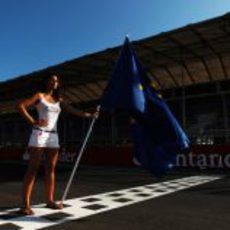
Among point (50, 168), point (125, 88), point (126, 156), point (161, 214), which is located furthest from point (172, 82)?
point (50, 168)

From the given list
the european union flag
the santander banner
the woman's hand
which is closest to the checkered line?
the woman's hand

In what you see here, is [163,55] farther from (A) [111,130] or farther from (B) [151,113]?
(B) [151,113]

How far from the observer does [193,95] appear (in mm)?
25797

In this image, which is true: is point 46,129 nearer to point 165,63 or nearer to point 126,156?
point 126,156

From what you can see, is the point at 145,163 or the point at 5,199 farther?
the point at 5,199

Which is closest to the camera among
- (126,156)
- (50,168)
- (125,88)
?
(50,168)

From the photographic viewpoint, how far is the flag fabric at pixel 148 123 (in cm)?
597

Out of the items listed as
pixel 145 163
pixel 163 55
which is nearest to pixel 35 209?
pixel 145 163

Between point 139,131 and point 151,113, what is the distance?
33 cm

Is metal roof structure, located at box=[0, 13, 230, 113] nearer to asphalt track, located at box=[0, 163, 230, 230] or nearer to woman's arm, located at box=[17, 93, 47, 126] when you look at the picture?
asphalt track, located at box=[0, 163, 230, 230]

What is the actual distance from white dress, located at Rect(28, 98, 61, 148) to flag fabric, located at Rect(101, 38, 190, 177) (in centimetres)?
95

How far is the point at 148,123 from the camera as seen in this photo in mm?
6070

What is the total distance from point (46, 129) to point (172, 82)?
66.6 feet

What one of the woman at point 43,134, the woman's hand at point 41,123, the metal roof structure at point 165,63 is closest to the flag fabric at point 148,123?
the woman at point 43,134
